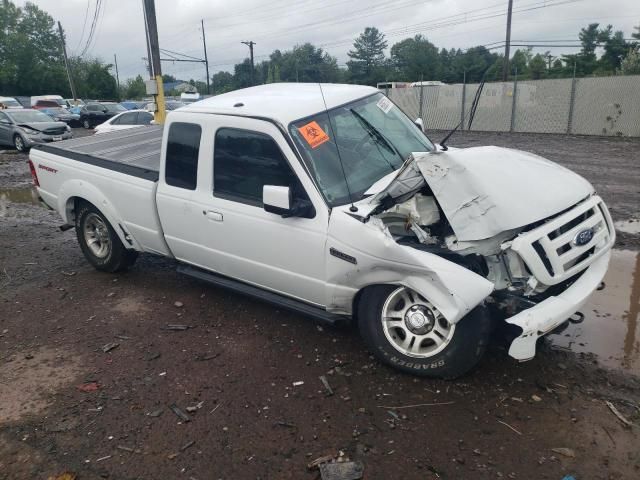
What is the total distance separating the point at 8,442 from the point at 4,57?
7476 cm

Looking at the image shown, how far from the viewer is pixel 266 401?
349cm

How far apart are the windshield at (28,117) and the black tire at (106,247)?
16433mm

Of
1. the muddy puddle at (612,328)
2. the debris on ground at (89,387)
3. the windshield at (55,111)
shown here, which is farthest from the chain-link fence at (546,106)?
the windshield at (55,111)

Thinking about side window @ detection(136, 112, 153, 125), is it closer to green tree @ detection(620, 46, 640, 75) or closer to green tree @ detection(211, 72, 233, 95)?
green tree @ detection(620, 46, 640, 75)

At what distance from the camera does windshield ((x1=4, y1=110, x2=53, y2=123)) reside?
63.3 ft

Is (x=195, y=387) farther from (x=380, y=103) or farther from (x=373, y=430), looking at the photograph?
(x=380, y=103)

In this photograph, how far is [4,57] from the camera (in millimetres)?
63406

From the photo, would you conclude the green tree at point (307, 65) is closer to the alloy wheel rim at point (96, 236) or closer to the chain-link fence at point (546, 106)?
the chain-link fence at point (546, 106)

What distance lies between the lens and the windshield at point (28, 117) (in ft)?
63.3

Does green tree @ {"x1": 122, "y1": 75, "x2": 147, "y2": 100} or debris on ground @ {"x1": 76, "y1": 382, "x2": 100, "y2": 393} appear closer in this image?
debris on ground @ {"x1": 76, "y1": 382, "x2": 100, "y2": 393}

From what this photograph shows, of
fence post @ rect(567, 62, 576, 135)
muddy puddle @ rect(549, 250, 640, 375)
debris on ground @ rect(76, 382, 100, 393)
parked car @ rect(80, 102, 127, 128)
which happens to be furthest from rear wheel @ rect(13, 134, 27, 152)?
fence post @ rect(567, 62, 576, 135)

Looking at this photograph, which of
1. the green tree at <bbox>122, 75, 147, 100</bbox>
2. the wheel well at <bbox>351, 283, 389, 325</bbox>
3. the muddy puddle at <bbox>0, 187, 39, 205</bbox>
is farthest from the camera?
the green tree at <bbox>122, 75, 147, 100</bbox>

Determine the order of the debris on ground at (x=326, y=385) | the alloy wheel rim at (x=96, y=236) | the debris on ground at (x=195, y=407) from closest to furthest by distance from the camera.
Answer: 1. the debris on ground at (x=195, y=407)
2. the debris on ground at (x=326, y=385)
3. the alloy wheel rim at (x=96, y=236)

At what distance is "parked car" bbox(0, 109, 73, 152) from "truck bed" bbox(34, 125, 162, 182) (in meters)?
14.6
